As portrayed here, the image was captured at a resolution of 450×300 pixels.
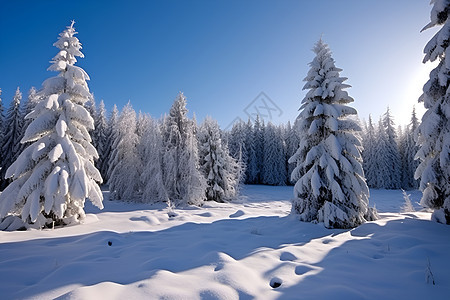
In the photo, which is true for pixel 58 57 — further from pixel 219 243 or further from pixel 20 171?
pixel 219 243

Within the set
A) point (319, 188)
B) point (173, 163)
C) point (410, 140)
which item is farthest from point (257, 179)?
point (319, 188)

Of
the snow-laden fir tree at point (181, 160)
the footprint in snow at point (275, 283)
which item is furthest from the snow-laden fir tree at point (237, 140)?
the footprint in snow at point (275, 283)

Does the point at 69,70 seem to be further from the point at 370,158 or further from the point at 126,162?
the point at 370,158

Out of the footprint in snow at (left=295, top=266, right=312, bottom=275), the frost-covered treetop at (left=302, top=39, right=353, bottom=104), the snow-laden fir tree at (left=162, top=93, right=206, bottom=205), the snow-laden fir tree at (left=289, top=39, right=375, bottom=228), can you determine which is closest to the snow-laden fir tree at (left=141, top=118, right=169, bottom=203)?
the snow-laden fir tree at (left=162, top=93, right=206, bottom=205)

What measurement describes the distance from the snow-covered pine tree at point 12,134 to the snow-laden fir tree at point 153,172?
68.3 feet

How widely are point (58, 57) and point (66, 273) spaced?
9439mm

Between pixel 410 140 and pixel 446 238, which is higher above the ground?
pixel 410 140

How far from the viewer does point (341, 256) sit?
5.37m

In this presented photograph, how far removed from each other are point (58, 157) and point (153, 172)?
35.1ft

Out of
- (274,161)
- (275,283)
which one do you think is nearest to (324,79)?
(275,283)

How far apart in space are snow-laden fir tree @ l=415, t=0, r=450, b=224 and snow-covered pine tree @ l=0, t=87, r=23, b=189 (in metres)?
39.1

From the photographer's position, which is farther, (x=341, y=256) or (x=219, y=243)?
(x=219, y=243)

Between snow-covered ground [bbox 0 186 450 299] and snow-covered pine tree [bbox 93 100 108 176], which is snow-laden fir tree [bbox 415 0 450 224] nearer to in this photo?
snow-covered ground [bbox 0 186 450 299]

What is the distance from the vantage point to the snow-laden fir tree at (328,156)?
9.34 meters
